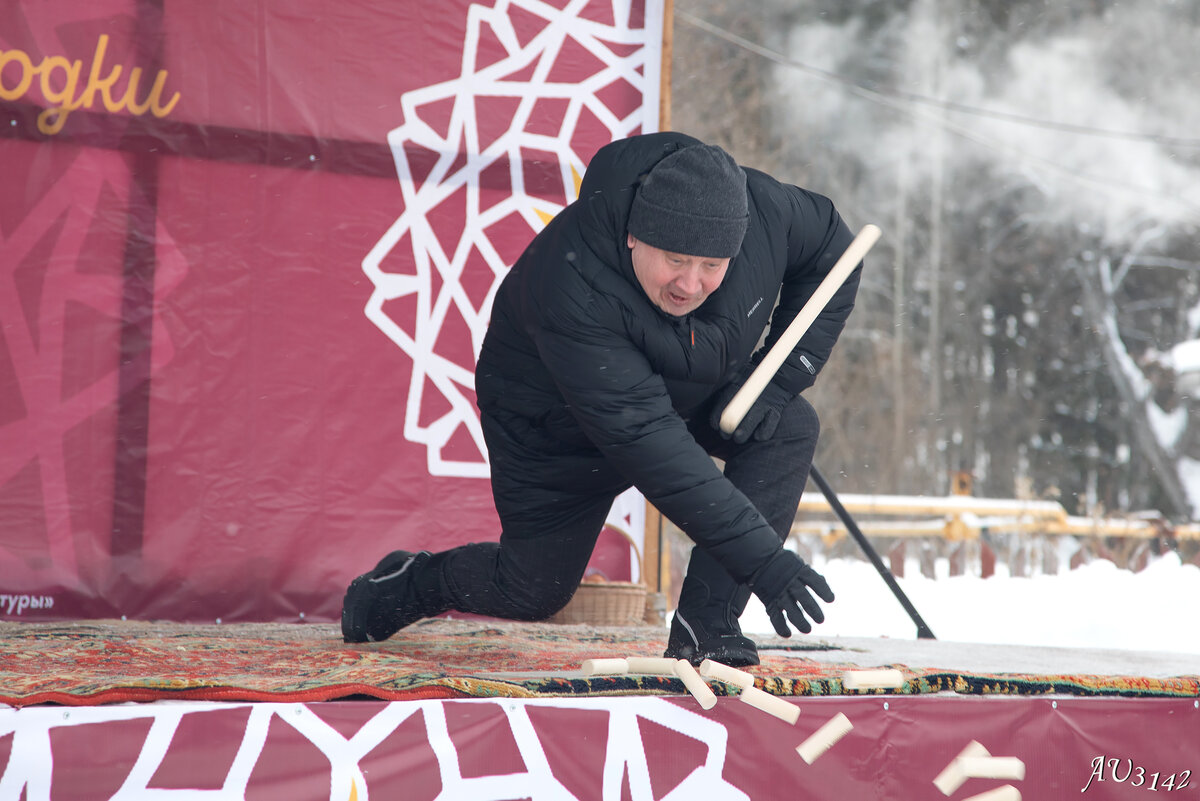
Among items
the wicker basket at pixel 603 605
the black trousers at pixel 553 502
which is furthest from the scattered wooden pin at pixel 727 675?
the wicker basket at pixel 603 605

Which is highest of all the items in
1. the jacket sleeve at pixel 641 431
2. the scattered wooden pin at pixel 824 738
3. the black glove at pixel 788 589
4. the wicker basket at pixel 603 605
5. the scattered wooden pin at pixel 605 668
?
the jacket sleeve at pixel 641 431

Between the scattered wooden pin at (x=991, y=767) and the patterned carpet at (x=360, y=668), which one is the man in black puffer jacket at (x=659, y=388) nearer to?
the patterned carpet at (x=360, y=668)

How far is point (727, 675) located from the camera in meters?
1.83

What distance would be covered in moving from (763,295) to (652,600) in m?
2.03

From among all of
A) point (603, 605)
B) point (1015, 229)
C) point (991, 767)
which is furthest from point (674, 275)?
point (1015, 229)

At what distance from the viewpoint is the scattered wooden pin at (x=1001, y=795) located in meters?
1.91

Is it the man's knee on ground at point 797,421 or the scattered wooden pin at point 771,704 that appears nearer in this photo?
the scattered wooden pin at point 771,704

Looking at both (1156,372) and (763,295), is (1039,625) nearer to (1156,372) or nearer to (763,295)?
(763,295)

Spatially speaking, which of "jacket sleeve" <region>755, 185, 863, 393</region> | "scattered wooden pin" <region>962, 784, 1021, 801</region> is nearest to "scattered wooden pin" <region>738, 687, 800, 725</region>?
"scattered wooden pin" <region>962, 784, 1021, 801</region>

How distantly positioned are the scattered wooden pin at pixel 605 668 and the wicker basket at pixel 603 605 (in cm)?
177

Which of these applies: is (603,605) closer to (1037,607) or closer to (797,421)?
(797,421)

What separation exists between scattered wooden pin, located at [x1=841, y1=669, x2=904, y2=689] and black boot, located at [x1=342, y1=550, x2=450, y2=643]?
99 centimetres

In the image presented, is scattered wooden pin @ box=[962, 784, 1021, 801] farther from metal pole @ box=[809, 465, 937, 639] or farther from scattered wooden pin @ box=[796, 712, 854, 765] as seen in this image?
metal pole @ box=[809, 465, 937, 639]

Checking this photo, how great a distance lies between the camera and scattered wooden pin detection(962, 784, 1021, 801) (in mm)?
1906
